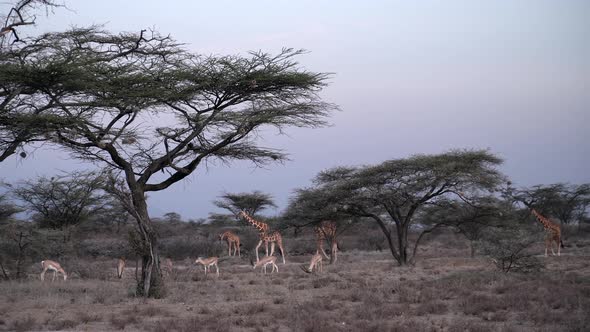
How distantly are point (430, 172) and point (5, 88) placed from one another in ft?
47.8

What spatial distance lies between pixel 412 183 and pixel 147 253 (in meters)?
12.0

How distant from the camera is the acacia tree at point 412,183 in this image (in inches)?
880

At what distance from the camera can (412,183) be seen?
74.6ft

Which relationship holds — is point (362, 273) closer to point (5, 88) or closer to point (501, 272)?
point (501, 272)

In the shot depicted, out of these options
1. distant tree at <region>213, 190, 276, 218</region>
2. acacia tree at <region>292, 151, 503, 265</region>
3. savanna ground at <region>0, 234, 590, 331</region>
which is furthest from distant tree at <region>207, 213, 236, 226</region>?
savanna ground at <region>0, 234, 590, 331</region>

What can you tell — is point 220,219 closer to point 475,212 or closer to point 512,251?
point 475,212

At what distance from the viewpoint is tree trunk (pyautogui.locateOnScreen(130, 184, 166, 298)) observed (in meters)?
13.2

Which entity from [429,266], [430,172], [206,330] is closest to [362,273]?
[429,266]

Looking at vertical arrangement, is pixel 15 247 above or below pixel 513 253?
above

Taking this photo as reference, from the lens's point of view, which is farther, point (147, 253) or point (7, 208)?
point (7, 208)

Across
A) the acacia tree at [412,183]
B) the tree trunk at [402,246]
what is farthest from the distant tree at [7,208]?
the tree trunk at [402,246]

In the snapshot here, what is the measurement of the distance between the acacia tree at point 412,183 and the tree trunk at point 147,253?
10.9m

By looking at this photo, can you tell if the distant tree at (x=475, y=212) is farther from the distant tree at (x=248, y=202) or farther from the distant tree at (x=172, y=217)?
the distant tree at (x=172, y=217)

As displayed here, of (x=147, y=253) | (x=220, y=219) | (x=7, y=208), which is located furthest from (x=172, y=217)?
(x=147, y=253)
